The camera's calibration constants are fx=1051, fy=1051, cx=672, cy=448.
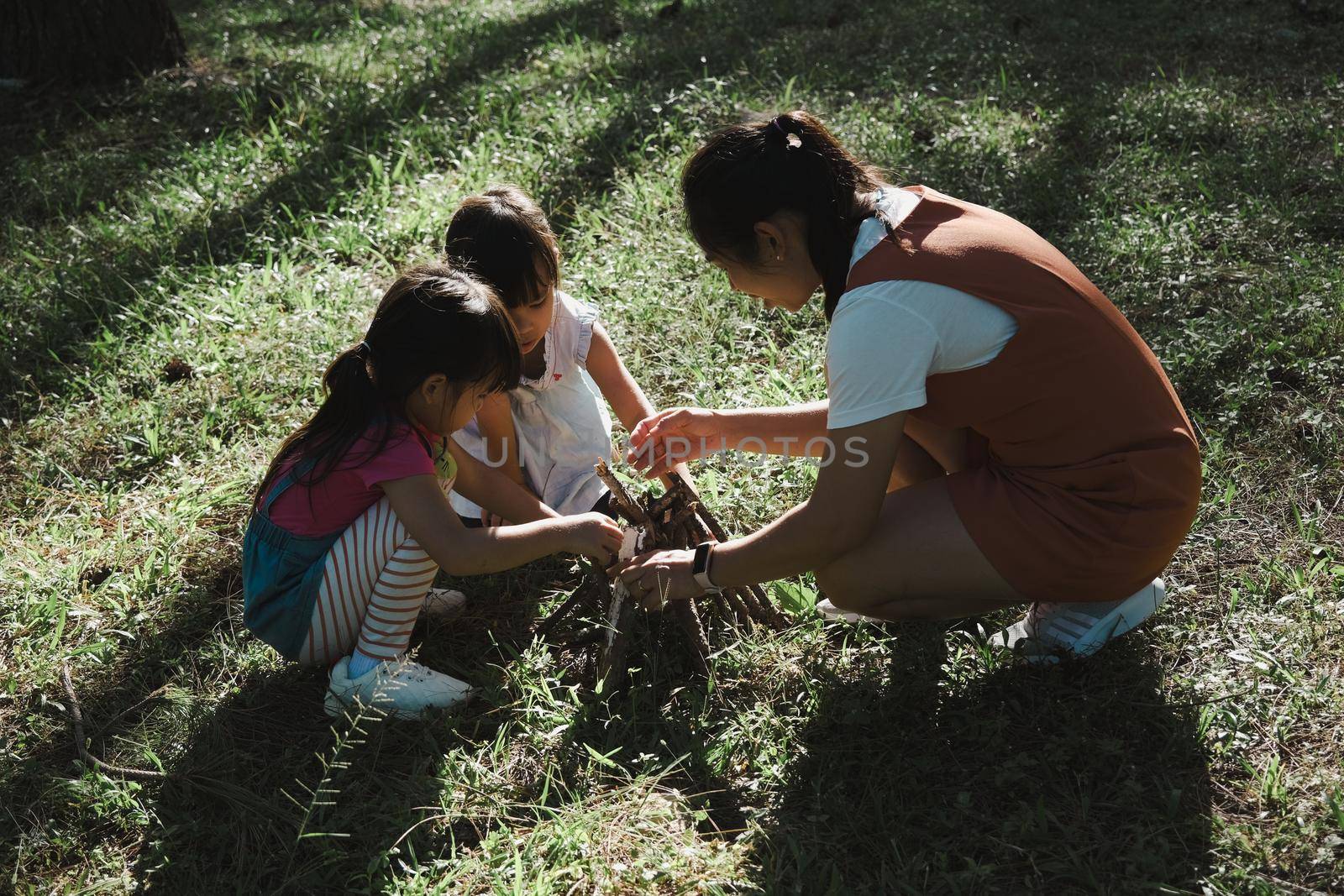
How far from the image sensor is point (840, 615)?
96.5 inches

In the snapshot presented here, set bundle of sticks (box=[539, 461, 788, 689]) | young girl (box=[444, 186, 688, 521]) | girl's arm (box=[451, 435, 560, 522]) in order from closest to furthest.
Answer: bundle of sticks (box=[539, 461, 788, 689]) → girl's arm (box=[451, 435, 560, 522]) → young girl (box=[444, 186, 688, 521])

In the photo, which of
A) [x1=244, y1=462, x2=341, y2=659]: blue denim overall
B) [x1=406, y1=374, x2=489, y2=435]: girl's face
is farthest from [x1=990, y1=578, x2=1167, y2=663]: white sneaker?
[x1=244, y1=462, x2=341, y2=659]: blue denim overall

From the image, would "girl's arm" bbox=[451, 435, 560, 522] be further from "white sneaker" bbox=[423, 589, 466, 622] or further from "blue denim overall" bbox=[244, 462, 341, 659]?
"blue denim overall" bbox=[244, 462, 341, 659]

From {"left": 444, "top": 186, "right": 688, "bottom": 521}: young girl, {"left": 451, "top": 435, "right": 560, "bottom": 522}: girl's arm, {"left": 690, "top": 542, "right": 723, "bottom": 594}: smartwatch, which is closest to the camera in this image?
{"left": 690, "top": 542, "right": 723, "bottom": 594}: smartwatch

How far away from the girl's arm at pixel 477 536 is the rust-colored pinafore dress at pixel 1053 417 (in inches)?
29.3

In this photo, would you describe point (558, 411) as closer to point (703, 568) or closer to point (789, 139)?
point (703, 568)

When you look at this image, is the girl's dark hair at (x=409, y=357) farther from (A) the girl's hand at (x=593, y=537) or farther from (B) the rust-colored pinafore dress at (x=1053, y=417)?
(B) the rust-colored pinafore dress at (x=1053, y=417)

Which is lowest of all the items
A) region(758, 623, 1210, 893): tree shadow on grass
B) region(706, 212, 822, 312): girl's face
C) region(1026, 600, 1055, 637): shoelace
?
region(758, 623, 1210, 893): tree shadow on grass

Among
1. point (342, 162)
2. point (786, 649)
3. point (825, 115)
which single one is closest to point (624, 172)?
point (825, 115)

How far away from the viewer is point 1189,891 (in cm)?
179

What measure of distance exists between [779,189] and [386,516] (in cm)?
109

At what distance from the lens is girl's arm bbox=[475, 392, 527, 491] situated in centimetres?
277

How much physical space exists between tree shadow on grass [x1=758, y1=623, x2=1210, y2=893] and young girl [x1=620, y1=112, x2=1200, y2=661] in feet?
0.44

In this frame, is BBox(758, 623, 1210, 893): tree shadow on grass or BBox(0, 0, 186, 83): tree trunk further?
BBox(0, 0, 186, 83): tree trunk
